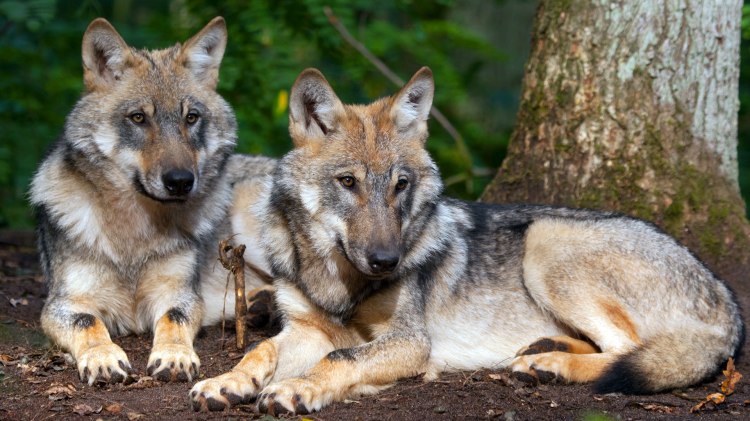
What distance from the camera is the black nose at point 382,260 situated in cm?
442

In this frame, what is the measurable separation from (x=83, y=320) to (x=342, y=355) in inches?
71.6

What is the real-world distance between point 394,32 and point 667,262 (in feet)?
22.6

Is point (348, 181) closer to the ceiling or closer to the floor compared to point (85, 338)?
closer to the ceiling

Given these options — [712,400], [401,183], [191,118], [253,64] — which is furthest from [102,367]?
[253,64]

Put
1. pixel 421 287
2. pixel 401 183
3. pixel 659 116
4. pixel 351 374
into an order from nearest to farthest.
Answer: pixel 351 374 → pixel 401 183 → pixel 421 287 → pixel 659 116

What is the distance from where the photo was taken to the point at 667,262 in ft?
17.6

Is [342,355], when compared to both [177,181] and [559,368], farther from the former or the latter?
[177,181]

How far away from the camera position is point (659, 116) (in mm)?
6379

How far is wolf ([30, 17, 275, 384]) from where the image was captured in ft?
17.3

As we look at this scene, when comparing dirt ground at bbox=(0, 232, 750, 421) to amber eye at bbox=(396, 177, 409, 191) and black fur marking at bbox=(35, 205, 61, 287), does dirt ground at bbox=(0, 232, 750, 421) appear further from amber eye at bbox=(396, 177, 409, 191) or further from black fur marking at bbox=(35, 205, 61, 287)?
amber eye at bbox=(396, 177, 409, 191)

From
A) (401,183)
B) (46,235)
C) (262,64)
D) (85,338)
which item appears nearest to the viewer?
(401,183)

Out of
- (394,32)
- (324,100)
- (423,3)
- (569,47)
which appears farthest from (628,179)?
(423,3)

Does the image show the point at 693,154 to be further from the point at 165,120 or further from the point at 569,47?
the point at 165,120

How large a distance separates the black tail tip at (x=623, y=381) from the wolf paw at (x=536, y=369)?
31 centimetres
